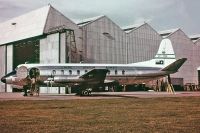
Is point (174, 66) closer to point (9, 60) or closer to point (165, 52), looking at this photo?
point (165, 52)

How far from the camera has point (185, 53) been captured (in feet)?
266

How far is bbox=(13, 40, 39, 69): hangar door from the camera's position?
→ 6519 centimetres

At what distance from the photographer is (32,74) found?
38.1 m

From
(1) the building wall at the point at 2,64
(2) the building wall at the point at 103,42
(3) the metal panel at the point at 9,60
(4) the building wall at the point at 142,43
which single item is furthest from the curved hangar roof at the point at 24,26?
(4) the building wall at the point at 142,43

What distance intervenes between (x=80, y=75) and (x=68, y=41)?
2134cm

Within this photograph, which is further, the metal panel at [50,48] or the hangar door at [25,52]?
the hangar door at [25,52]

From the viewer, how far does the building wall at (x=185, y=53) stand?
259 feet

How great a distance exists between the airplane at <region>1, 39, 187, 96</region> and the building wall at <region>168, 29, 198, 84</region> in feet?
119

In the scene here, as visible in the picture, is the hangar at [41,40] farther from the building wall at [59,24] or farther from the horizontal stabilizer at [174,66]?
the horizontal stabilizer at [174,66]

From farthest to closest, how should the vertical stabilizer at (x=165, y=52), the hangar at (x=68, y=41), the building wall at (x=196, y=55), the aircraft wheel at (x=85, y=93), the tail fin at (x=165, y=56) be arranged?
1. the building wall at (x=196, y=55)
2. the hangar at (x=68, y=41)
3. the vertical stabilizer at (x=165, y=52)
4. the tail fin at (x=165, y=56)
5. the aircraft wheel at (x=85, y=93)

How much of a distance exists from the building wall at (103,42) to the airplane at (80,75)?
2055 centimetres

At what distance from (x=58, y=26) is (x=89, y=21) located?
8307mm

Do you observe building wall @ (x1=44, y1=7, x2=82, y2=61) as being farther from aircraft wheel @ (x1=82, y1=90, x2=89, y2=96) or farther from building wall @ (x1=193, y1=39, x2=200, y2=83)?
building wall @ (x1=193, y1=39, x2=200, y2=83)

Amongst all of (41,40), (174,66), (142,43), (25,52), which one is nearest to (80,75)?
(174,66)
